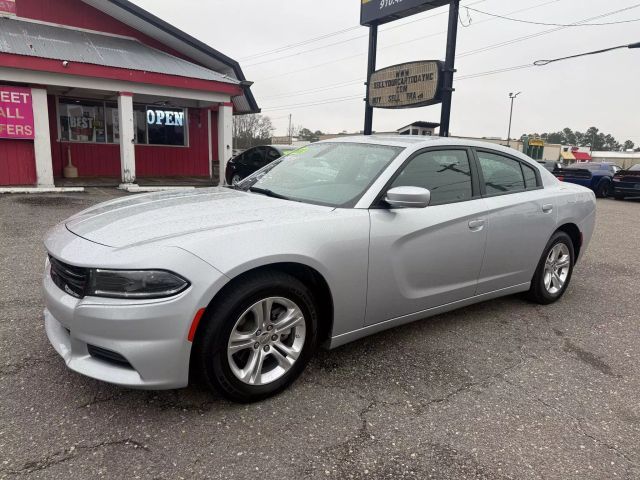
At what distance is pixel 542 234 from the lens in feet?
13.7

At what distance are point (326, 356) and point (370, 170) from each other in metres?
1.33

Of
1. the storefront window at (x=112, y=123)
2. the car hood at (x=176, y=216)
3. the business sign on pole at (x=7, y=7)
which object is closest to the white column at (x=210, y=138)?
the storefront window at (x=112, y=123)

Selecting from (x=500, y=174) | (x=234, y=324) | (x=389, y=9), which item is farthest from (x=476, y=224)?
(x=389, y=9)

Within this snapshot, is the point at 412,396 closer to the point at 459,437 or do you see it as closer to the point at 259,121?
the point at 459,437

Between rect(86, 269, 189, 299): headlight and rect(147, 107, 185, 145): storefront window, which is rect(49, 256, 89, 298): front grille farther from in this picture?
rect(147, 107, 185, 145): storefront window

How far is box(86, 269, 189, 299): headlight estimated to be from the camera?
2238 mm

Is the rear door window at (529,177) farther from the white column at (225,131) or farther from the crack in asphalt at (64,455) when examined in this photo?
the white column at (225,131)

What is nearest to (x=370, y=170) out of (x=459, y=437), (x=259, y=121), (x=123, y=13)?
(x=459, y=437)

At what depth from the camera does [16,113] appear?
10773mm

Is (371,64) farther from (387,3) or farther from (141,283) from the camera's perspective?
(141,283)

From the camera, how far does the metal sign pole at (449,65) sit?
31.3ft

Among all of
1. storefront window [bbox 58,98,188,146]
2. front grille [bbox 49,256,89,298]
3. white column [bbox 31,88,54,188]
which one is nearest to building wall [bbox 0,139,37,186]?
white column [bbox 31,88,54,188]

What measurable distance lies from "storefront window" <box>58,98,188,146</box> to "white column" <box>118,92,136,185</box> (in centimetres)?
281

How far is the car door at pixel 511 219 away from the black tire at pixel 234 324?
69.9 inches
